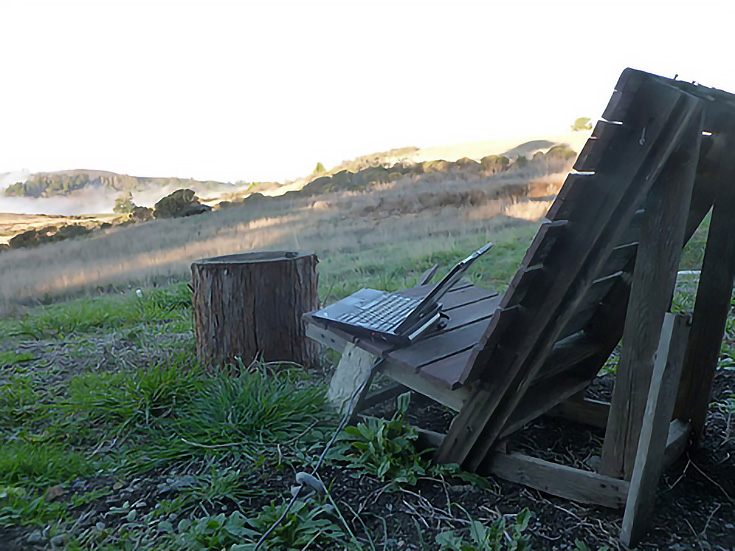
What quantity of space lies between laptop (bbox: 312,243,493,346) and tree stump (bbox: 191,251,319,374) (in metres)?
0.45

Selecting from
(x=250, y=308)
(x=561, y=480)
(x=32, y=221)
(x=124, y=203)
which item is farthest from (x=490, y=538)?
(x=124, y=203)

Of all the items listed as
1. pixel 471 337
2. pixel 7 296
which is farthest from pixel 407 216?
pixel 471 337

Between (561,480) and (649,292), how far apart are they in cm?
66

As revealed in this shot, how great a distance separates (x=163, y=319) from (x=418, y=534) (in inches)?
130

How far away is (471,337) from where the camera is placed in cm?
226

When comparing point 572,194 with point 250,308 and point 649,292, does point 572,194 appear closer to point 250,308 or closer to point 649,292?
point 649,292

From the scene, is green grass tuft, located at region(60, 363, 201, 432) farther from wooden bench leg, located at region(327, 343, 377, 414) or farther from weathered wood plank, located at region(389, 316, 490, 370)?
weathered wood plank, located at region(389, 316, 490, 370)

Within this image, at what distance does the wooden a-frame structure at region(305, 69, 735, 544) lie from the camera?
1.30 meters

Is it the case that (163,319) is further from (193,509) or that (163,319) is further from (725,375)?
(725,375)

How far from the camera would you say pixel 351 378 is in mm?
2309

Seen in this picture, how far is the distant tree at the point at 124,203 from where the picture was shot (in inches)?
270

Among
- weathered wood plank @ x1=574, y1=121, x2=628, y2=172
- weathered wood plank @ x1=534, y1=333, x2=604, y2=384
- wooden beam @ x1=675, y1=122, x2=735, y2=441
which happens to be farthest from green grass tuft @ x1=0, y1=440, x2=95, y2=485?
wooden beam @ x1=675, y1=122, x2=735, y2=441

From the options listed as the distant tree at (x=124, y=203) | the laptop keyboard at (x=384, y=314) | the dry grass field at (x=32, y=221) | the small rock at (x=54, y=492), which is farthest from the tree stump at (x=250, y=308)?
the distant tree at (x=124, y=203)

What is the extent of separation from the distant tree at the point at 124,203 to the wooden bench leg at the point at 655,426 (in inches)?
261
